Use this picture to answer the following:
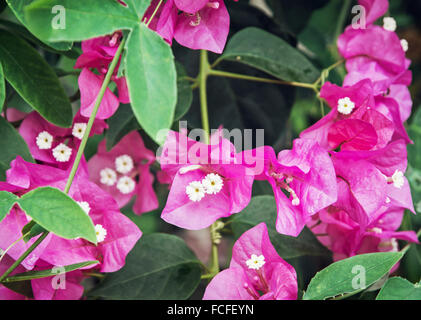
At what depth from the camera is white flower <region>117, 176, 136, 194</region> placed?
715 millimetres

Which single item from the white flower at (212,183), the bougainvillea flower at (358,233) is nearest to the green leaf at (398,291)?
the bougainvillea flower at (358,233)

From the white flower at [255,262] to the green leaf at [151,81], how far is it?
244mm

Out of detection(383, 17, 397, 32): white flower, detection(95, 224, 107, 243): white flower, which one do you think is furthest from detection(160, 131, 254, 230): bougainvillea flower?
detection(383, 17, 397, 32): white flower

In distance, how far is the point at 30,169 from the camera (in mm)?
571

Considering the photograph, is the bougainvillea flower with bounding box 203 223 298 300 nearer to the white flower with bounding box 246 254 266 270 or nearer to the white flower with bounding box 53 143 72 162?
the white flower with bounding box 246 254 266 270

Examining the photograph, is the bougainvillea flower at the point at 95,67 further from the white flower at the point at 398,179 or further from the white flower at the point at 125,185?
the white flower at the point at 398,179

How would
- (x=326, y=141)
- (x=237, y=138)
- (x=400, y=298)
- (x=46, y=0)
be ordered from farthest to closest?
(x=237, y=138), (x=326, y=141), (x=400, y=298), (x=46, y=0)

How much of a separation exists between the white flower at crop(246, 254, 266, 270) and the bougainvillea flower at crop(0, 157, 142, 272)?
5.6 inches

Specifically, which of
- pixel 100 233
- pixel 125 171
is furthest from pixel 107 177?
pixel 100 233

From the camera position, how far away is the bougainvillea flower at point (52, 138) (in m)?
0.64

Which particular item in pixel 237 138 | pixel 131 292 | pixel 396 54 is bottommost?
pixel 131 292

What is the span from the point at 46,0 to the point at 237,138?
39 centimetres
